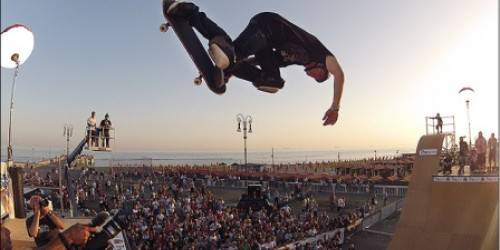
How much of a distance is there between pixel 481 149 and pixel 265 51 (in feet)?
32.7

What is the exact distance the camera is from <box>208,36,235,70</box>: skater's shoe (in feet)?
13.7

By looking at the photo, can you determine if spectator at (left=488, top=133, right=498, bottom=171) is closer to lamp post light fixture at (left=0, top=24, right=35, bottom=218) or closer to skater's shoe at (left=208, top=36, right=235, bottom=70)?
skater's shoe at (left=208, top=36, right=235, bottom=70)

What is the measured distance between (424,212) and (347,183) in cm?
1088

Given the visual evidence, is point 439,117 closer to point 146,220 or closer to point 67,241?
point 146,220

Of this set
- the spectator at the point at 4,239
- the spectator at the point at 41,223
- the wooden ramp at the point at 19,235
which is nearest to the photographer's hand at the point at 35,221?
the spectator at the point at 41,223

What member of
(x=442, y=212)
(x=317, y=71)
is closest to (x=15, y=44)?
(x=317, y=71)

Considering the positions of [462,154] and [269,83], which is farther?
[462,154]

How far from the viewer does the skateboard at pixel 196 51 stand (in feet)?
14.3

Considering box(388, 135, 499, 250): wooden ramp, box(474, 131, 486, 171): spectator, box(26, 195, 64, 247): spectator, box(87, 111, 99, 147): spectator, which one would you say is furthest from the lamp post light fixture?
box(474, 131, 486, 171): spectator

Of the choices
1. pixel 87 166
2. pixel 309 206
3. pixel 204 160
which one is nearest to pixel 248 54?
pixel 309 206

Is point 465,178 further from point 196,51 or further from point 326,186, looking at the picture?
point 326,186

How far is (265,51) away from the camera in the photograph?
466 cm

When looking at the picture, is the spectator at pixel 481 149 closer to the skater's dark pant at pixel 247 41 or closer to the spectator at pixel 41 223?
the skater's dark pant at pixel 247 41

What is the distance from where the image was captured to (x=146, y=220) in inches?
624
